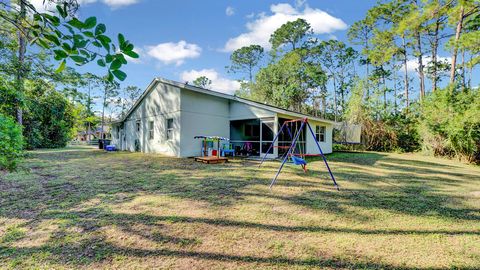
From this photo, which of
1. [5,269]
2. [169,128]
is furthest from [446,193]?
[169,128]

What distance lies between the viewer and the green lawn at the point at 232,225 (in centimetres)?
254

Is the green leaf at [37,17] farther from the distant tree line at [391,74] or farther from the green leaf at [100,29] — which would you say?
the distant tree line at [391,74]

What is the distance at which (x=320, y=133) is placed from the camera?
52.1 feet

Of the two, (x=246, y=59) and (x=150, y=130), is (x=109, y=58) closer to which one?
(x=150, y=130)

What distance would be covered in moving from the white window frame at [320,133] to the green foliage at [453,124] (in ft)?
18.9

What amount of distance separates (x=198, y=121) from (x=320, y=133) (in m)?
8.60

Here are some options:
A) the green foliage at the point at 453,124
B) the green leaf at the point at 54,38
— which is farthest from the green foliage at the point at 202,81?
the green leaf at the point at 54,38

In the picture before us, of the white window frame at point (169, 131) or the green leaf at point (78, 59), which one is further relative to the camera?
the white window frame at point (169, 131)

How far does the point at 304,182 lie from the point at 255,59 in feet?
97.3

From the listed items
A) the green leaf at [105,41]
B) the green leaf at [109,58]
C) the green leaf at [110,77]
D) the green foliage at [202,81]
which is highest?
the green foliage at [202,81]

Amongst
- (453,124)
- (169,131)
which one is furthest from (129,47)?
(453,124)

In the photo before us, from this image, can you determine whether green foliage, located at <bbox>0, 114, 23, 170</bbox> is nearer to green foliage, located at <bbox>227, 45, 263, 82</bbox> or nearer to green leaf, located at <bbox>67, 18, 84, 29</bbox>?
green leaf, located at <bbox>67, 18, 84, 29</bbox>

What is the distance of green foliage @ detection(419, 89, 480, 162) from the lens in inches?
430

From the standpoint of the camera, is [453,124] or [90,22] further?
[453,124]
